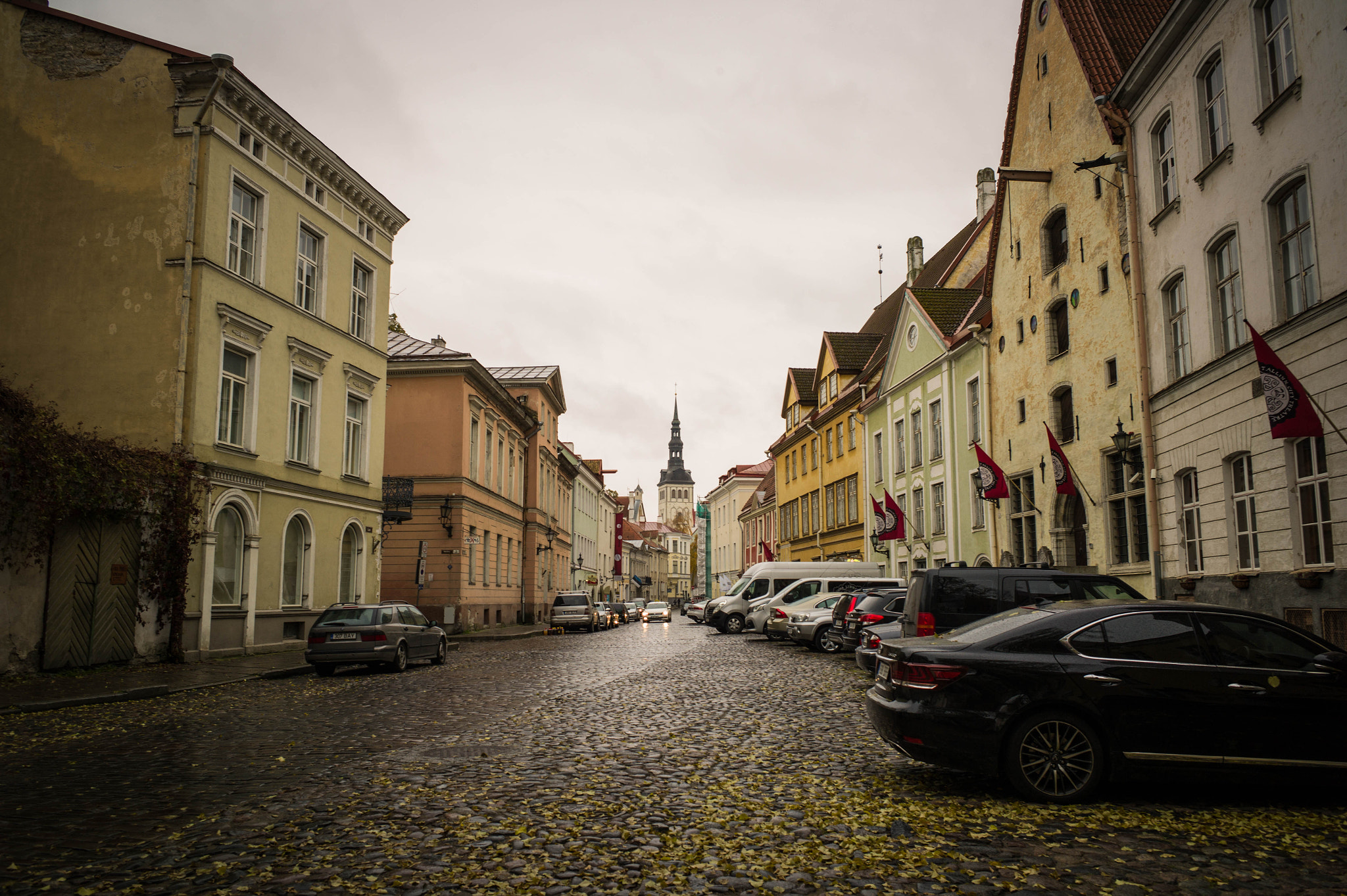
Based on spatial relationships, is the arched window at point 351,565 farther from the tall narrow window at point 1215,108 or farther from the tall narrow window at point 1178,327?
the tall narrow window at point 1215,108

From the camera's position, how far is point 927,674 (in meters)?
7.35

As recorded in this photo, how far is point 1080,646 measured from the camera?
729cm

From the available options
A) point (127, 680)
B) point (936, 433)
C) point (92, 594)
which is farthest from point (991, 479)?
point (92, 594)

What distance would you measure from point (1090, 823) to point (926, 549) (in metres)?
29.0

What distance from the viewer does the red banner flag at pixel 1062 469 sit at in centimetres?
2203

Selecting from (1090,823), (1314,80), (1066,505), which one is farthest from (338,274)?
(1090,823)

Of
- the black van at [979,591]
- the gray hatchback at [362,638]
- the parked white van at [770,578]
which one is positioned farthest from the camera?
the parked white van at [770,578]

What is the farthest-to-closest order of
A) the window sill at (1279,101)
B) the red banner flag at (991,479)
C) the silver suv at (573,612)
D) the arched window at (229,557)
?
the silver suv at (573,612) → the red banner flag at (991,479) → the arched window at (229,557) → the window sill at (1279,101)

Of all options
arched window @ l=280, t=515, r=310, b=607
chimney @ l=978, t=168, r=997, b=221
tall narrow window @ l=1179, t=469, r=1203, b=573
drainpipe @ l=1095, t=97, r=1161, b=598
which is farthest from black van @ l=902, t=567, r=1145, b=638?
chimney @ l=978, t=168, r=997, b=221

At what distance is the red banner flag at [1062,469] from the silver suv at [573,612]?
23.4 meters

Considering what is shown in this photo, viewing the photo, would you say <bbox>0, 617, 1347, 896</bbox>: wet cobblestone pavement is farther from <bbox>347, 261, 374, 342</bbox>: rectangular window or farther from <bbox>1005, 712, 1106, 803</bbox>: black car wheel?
<bbox>347, 261, 374, 342</bbox>: rectangular window

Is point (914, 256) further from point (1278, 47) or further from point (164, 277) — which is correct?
point (164, 277)

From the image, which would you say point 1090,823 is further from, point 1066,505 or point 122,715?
point 1066,505

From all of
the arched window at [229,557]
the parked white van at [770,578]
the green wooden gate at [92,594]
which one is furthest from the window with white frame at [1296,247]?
the parked white van at [770,578]
